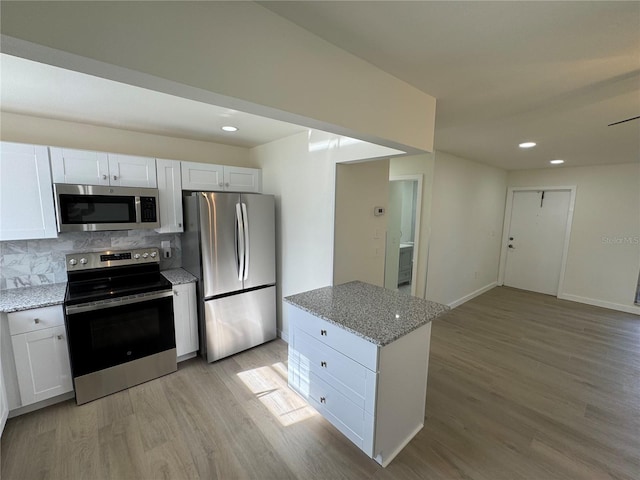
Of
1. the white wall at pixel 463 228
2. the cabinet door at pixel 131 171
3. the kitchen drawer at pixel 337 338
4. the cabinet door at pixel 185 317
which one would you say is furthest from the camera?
the white wall at pixel 463 228

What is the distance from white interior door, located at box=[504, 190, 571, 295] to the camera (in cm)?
511

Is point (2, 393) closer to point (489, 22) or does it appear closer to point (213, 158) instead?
point (213, 158)

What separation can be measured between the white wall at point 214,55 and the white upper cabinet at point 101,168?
200 centimetres

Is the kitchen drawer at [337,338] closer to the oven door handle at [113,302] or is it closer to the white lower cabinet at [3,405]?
the oven door handle at [113,302]

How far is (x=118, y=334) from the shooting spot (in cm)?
237

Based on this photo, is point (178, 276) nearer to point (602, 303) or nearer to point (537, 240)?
point (537, 240)

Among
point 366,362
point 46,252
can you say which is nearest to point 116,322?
point 46,252

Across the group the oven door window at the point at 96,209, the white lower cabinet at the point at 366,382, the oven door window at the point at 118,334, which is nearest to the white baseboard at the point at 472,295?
the white lower cabinet at the point at 366,382

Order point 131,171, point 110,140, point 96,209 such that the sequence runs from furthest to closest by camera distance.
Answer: point 110,140
point 131,171
point 96,209

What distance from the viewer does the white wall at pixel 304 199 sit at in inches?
102

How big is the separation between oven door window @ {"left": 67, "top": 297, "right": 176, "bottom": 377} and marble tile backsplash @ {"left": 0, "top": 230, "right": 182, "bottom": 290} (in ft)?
2.36

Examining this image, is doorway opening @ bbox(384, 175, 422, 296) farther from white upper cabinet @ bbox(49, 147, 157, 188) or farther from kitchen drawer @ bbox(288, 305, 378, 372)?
white upper cabinet @ bbox(49, 147, 157, 188)

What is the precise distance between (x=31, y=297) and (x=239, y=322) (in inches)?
66.7

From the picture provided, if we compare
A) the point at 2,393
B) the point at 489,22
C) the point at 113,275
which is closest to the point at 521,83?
the point at 489,22
